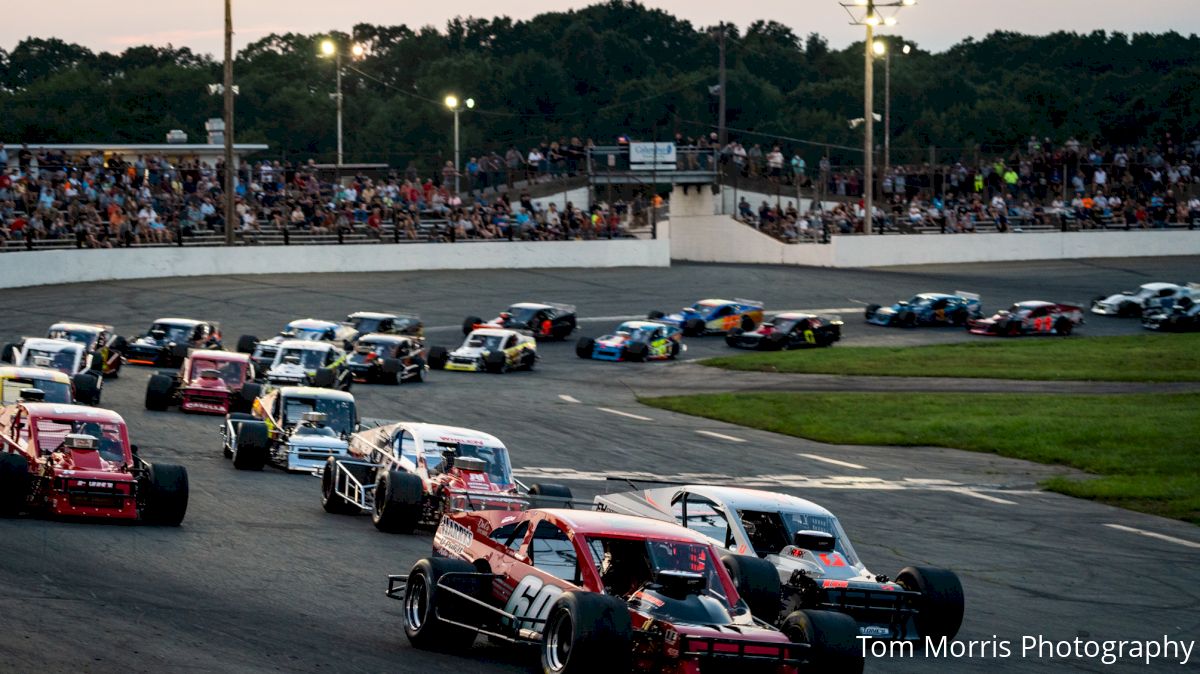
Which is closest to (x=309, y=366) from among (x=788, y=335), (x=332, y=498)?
(x=332, y=498)

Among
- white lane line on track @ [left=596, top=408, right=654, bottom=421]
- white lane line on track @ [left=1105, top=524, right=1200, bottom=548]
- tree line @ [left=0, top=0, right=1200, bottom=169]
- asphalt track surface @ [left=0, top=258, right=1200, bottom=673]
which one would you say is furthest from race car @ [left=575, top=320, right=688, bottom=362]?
tree line @ [left=0, top=0, right=1200, bottom=169]

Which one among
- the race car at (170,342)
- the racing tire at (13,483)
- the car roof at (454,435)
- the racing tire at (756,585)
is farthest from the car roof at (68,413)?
the race car at (170,342)

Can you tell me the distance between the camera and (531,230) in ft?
222

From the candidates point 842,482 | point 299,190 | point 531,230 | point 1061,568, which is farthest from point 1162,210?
point 1061,568

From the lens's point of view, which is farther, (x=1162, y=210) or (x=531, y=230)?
(x=1162, y=210)

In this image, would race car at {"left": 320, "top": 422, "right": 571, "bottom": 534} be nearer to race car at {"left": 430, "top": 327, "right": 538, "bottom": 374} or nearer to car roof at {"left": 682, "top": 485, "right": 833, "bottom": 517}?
car roof at {"left": 682, "top": 485, "right": 833, "bottom": 517}

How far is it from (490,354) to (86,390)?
1445cm

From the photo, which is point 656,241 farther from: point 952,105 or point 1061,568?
point 952,105

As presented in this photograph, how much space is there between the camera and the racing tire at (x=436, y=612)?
14125 millimetres

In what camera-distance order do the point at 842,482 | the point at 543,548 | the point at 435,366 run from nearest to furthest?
the point at 543,548
the point at 842,482
the point at 435,366

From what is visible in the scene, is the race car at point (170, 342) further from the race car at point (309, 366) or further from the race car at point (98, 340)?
the race car at point (309, 366)

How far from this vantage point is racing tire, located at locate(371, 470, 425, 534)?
68.7ft

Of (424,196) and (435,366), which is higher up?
(424,196)

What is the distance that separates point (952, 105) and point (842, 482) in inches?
4531
